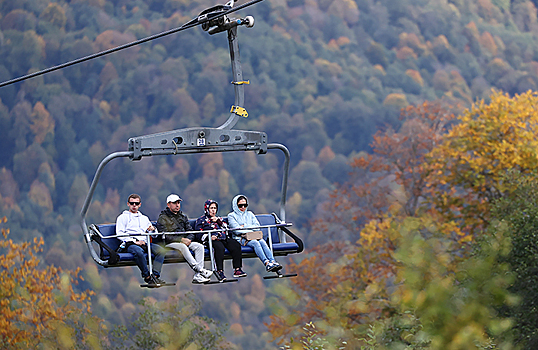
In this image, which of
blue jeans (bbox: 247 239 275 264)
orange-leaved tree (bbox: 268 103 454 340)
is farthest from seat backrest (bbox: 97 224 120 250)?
orange-leaved tree (bbox: 268 103 454 340)

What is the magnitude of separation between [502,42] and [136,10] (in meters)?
30.2

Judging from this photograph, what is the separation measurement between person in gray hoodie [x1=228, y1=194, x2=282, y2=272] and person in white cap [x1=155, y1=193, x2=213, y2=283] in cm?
59

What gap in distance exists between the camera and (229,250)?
924 cm

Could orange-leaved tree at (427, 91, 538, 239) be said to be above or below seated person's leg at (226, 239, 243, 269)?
above

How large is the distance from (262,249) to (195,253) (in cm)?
82

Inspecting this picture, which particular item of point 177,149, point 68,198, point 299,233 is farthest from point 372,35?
point 177,149

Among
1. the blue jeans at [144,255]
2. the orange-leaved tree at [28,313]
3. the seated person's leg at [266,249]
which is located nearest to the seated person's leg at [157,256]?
the blue jeans at [144,255]

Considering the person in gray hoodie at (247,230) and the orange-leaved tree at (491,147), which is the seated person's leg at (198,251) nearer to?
the person in gray hoodie at (247,230)

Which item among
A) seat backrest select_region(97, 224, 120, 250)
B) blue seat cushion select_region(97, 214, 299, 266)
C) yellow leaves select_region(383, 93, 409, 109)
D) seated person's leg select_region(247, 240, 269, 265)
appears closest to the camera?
blue seat cushion select_region(97, 214, 299, 266)

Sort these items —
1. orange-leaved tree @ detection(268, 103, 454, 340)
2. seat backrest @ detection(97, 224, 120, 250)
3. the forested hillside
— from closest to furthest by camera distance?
1. seat backrest @ detection(97, 224, 120, 250)
2. orange-leaved tree @ detection(268, 103, 454, 340)
3. the forested hillside

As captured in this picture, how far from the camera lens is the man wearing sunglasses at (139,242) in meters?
8.70

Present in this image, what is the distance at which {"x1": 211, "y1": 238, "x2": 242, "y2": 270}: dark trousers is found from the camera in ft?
29.9

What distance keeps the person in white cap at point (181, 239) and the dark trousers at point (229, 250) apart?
0.55 ft

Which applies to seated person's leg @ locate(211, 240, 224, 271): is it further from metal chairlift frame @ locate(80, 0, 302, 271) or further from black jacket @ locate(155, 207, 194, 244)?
black jacket @ locate(155, 207, 194, 244)
